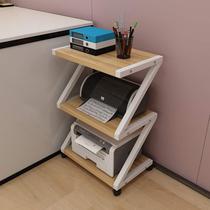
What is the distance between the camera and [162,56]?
131 cm

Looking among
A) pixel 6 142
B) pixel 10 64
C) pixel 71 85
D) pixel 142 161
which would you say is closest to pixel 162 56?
pixel 71 85

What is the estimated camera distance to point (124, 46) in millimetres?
1180

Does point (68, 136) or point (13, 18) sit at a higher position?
point (13, 18)

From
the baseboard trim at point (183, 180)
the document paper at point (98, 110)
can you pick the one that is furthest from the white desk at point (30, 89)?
the baseboard trim at point (183, 180)

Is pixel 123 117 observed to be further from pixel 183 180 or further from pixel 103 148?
pixel 183 180

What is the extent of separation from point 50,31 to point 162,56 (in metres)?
0.58

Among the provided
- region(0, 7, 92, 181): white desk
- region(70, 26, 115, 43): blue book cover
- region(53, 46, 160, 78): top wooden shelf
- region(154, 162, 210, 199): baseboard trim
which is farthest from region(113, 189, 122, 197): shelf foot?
region(70, 26, 115, 43): blue book cover

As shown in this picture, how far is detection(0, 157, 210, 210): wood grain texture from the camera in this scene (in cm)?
139

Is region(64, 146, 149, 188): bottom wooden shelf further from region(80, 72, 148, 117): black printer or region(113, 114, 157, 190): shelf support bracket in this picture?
region(80, 72, 148, 117): black printer

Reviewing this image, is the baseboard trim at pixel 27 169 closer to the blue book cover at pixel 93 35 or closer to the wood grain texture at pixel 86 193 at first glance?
the wood grain texture at pixel 86 193

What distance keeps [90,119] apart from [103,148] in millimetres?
178

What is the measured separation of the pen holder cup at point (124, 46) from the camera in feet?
3.86

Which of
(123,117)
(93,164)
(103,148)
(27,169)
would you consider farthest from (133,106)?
(27,169)

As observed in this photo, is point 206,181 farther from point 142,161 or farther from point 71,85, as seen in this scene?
point 71,85
